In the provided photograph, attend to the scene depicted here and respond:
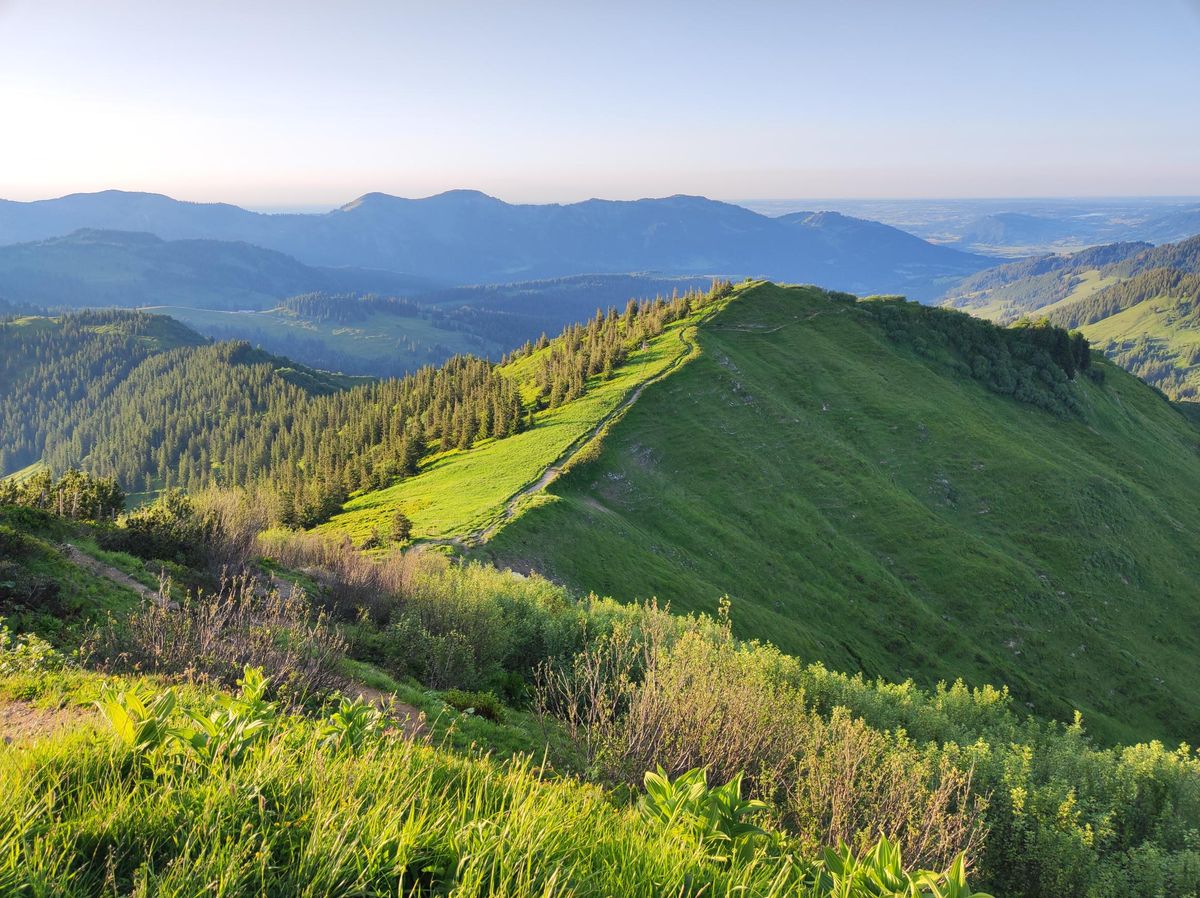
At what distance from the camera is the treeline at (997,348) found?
107m

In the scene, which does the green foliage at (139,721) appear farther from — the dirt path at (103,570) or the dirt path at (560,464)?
the dirt path at (560,464)

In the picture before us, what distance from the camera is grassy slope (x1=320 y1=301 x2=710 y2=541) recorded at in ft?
162

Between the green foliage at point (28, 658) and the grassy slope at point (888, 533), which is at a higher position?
the green foliage at point (28, 658)

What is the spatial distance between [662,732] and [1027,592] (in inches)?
2731

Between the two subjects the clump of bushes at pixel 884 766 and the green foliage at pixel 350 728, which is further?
the clump of bushes at pixel 884 766

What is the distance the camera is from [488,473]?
62.1 m

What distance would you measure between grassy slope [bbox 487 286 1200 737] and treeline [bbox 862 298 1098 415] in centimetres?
1405

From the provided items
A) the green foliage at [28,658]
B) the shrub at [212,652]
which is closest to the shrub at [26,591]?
the shrub at [212,652]

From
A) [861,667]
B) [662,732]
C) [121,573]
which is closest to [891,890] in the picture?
[662,732]

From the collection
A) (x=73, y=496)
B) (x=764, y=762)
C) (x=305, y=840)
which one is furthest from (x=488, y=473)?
(x=305, y=840)

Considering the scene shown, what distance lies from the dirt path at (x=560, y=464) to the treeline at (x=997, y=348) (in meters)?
40.4

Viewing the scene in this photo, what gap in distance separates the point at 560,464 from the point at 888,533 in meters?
37.1

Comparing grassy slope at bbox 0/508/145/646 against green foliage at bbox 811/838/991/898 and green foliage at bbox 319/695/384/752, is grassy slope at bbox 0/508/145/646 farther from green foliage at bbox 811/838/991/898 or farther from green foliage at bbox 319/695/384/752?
green foliage at bbox 811/838/991/898

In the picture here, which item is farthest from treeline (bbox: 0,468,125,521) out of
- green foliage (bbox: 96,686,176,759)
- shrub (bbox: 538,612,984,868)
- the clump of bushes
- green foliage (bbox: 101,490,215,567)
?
green foliage (bbox: 96,686,176,759)
